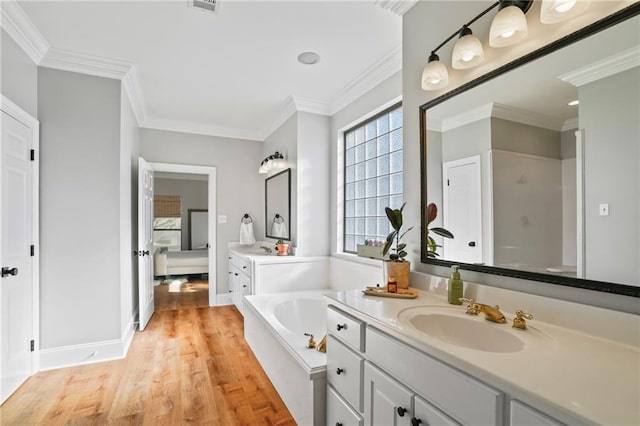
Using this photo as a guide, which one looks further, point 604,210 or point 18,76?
point 18,76

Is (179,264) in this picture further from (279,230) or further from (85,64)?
(85,64)

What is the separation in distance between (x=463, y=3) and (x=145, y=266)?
3746 millimetres

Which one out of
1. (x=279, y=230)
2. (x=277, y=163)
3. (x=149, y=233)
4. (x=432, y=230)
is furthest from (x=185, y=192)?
(x=432, y=230)

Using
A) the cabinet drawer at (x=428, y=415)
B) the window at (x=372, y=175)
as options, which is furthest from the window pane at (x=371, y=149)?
the cabinet drawer at (x=428, y=415)

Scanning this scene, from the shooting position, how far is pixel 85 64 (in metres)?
2.68

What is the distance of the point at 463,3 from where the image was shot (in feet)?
5.23

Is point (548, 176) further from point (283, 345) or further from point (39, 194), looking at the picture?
point (39, 194)

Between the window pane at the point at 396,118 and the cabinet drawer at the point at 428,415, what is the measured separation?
2.28 metres

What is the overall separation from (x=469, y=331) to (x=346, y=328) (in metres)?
0.52

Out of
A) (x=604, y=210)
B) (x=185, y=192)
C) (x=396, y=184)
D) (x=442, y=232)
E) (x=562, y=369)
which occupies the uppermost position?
(x=185, y=192)

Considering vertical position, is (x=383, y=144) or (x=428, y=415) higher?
(x=383, y=144)

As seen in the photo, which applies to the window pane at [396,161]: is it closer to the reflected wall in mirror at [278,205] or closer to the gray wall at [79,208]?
the reflected wall in mirror at [278,205]

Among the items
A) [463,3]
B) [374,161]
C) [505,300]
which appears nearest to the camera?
[505,300]

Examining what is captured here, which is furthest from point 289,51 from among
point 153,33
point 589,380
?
point 589,380
